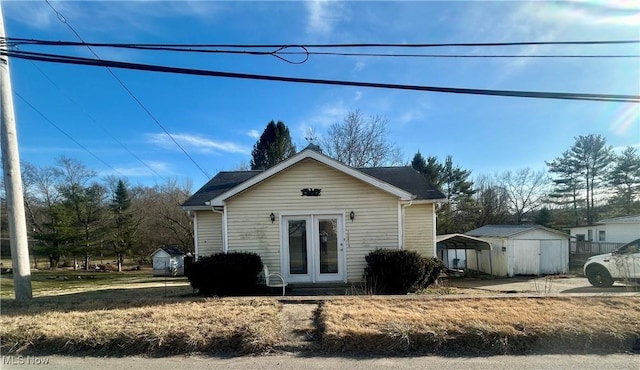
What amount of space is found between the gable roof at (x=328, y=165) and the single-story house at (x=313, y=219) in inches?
1.5

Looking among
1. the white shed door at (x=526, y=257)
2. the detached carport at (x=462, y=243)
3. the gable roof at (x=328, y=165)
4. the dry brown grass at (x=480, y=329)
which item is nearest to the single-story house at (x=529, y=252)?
the white shed door at (x=526, y=257)

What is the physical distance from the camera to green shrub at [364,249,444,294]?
975 cm

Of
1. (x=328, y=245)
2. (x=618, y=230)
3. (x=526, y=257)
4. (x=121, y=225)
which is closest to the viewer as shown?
(x=328, y=245)

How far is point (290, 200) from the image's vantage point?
10914mm

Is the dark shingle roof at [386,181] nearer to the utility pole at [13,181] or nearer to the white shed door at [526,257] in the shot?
the utility pole at [13,181]

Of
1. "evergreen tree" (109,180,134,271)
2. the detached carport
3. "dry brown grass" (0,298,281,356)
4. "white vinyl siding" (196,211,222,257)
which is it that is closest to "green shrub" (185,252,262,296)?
"dry brown grass" (0,298,281,356)

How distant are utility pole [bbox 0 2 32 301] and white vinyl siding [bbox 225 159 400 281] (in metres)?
4.87

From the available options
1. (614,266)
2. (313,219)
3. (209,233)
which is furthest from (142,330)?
(614,266)

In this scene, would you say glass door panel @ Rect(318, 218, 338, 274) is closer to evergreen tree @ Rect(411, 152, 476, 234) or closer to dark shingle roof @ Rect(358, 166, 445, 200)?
dark shingle roof @ Rect(358, 166, 445, 200)

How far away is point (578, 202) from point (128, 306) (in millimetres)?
50516

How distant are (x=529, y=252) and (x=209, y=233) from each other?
17447 mm

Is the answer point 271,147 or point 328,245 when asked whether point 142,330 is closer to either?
point 328,245

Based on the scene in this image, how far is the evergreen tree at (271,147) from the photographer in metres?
34.8

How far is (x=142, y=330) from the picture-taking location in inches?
206
